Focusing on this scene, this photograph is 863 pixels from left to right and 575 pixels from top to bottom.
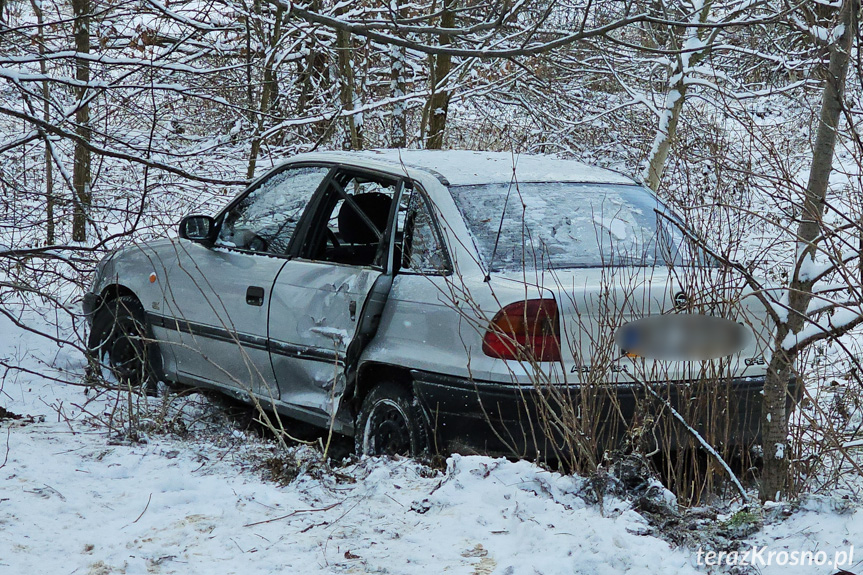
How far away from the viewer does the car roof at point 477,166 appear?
4.20 m

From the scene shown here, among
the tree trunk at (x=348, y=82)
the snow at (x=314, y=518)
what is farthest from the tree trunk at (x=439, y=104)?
the snow at (x=314, y=518)

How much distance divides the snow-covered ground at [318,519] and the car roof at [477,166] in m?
1.46

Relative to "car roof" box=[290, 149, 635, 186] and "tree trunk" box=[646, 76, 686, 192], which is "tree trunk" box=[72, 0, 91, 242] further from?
"tree trunk" box=[646, 76, 686, 192]

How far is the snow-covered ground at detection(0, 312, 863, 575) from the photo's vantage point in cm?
279

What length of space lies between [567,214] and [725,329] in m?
0.92

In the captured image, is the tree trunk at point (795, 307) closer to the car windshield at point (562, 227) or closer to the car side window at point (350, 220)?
the car windshield at point (562, 227)

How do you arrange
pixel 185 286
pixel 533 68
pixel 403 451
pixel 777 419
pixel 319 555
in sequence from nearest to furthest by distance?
pixel 319 555 < pixel 777 419 < pixel 403 451 < pixel 185 286 < pixel 533 68

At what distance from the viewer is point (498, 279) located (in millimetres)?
3582

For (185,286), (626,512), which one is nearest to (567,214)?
(626,512)

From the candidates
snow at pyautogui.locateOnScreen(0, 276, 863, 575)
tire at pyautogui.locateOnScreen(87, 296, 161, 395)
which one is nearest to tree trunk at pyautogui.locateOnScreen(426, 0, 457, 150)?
tire at pyautogui.locateOnScreen(87, 296, 161, 395)

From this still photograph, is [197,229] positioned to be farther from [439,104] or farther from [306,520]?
[439,104]

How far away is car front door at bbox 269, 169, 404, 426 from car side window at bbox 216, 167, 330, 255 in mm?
190

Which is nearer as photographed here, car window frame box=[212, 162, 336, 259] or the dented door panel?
the dented door panel

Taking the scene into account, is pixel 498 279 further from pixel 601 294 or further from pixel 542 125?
pixel 542 125
